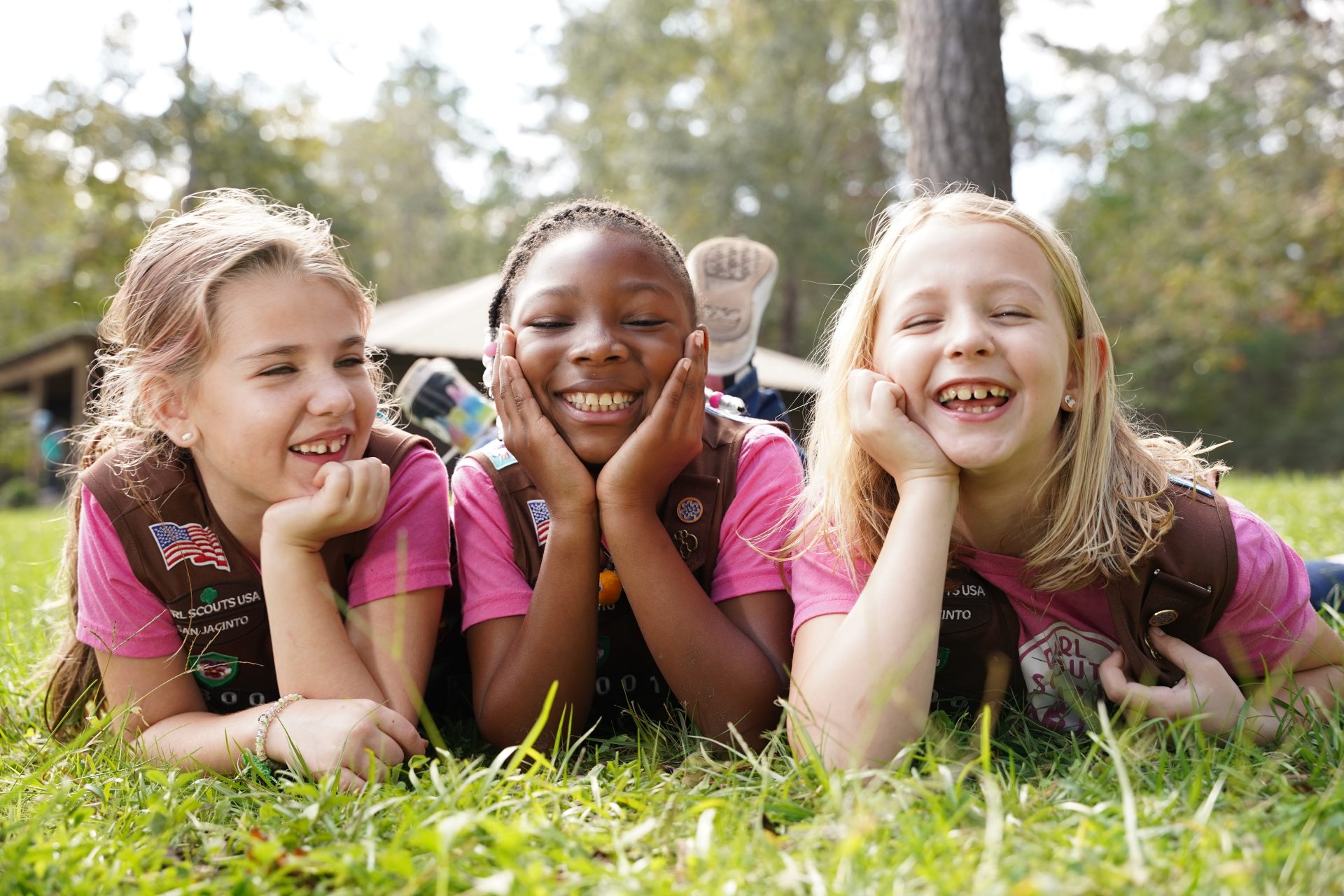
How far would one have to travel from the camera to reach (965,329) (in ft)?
6.26

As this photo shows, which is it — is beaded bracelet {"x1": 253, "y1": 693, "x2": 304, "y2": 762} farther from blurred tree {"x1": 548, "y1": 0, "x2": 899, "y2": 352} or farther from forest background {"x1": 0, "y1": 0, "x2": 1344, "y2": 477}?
blurred tree {"x1": 548, "y1": 0, "x2": 899, "y2": 352}

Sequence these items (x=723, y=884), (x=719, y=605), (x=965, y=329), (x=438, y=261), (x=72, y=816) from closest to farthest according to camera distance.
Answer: (x=723, y=884)
(x=72, y=816)
(x=965, y=329)
(x=719, y=605)
(x=438, y=261)

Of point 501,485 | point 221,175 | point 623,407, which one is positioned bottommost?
point 501,485

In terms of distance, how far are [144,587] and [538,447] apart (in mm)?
949

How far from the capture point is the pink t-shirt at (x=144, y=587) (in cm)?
220

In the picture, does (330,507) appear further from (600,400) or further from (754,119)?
(754,119)

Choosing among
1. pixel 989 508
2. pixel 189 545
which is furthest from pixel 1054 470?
pixel 189 545

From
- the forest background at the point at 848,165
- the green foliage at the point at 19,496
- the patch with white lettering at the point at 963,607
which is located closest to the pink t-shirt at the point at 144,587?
the patch with white lettering at the point at 963,607

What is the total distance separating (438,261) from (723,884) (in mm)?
39264

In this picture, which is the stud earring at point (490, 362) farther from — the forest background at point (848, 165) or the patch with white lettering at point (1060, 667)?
the forest background at point (848, 165)

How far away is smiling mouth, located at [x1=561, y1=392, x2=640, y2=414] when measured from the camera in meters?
2.22

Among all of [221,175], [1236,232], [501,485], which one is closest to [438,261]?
[221,175]

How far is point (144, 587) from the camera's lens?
2236 mm

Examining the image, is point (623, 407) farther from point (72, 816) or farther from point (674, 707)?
point (72, 816)
